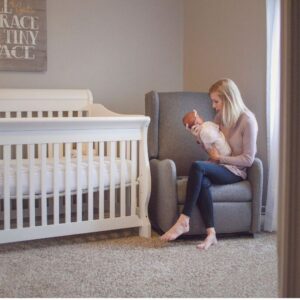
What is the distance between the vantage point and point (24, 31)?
356cm

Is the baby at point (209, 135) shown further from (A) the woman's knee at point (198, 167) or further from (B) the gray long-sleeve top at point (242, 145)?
(A) the woman's knee at point (198, 167)

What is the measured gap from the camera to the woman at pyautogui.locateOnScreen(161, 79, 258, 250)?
2820 mm

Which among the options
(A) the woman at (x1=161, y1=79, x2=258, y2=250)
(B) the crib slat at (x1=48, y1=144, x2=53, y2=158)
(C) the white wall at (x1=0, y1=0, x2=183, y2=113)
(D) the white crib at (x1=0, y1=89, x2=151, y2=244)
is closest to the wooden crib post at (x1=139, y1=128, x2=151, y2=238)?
(D) the white crib at (x1=0, y1=89, x2=151, y2=244)

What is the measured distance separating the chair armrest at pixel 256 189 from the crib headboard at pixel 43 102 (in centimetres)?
142

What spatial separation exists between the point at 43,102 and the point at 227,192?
1557 millimetres

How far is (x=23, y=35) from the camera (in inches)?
140

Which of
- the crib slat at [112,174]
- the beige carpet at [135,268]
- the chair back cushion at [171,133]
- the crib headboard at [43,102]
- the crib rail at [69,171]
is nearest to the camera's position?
the beige carpet at [135,268]

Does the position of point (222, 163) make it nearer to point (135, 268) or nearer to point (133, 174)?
point (133, 174)

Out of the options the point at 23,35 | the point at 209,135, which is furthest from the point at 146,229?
the point at 23,35

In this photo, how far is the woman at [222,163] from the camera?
282 centimetres

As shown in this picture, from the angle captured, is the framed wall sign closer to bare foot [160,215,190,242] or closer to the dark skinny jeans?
the dark skinny jeans

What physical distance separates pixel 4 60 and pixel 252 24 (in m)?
1.86

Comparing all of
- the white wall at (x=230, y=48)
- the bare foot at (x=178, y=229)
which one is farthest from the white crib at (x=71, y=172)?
the white wall at (x=230, y=48)

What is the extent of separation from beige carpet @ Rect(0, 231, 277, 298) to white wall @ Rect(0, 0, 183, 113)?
1361 mm
